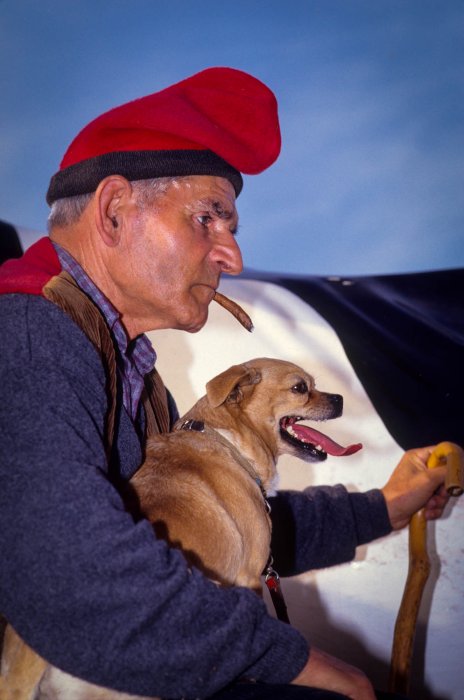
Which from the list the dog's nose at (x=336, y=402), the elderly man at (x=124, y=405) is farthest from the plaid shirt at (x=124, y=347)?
the dog's nose at (x=336, y=402)

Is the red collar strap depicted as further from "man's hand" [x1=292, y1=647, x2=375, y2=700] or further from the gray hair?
"man's hand" [x1=292, y1=647, x2=375, y2=700]

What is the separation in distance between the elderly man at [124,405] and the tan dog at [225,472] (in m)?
0.11

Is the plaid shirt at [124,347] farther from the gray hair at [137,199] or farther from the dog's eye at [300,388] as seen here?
the dog's eye at [300,388]

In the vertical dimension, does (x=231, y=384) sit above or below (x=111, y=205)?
below

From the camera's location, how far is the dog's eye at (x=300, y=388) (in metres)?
1.99

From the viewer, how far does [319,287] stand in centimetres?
246

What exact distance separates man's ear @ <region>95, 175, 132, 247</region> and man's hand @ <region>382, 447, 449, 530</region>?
1109mm

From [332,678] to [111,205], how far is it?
39.6 inches

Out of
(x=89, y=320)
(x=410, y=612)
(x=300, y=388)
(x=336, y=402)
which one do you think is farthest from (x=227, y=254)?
(x=410, y=612)

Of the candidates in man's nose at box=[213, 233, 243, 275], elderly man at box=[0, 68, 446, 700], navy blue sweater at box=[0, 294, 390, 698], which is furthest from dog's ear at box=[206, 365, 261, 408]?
navy blue sweater at box=[0, 294, 390, 698]

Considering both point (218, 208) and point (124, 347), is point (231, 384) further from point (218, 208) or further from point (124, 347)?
point (218, 208)

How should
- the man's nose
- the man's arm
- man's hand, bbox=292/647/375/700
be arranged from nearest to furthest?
the man's arm → man's hand, bbox=292/647/375/700 → the man's nose

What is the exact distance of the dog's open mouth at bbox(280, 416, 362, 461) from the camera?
188 centimetres

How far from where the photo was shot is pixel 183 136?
1.18 metres
